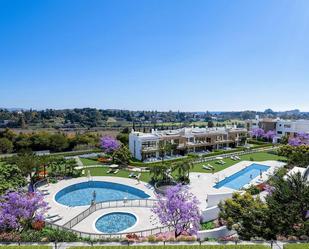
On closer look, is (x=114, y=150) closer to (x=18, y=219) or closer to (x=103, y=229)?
(x=103, y=229)

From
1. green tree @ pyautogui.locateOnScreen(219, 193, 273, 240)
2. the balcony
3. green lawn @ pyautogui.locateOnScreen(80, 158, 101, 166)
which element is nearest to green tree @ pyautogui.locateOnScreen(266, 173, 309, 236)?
green tree @ pyautogui.locateOnScreen(219, 193, 273, 240)

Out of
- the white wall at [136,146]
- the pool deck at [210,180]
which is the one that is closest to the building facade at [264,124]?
the pool deck at [210,180]

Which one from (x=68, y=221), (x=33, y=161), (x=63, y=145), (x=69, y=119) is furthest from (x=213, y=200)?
(x=69, y=119)

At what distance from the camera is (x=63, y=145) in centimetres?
5562

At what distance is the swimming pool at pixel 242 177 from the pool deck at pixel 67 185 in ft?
31.8

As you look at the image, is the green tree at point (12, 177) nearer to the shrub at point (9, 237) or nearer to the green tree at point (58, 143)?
the shrub at point (9, 237)

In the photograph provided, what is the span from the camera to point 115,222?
2348cm

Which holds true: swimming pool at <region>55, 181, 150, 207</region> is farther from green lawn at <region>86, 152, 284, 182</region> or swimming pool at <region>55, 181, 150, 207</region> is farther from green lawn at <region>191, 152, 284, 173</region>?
green lawn at <region>191, 152, 284, 173</region>

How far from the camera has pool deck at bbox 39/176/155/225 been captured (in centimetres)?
2458

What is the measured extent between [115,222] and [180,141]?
30.9m

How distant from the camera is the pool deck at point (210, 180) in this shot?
29625 millimetres

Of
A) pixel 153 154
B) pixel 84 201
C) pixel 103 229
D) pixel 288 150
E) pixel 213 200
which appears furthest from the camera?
pixel 153 154

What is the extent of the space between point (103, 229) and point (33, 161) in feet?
51.8

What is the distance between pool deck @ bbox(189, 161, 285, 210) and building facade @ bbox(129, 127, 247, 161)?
10137 millimetres
